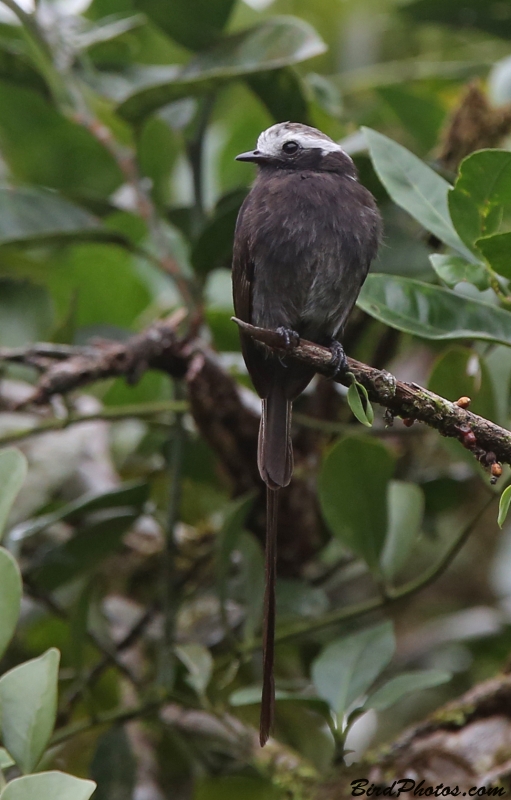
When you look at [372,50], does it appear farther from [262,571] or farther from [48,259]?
[262,571]

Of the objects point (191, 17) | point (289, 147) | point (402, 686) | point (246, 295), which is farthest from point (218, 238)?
point (402, 686)

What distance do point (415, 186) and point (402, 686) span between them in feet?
3.34

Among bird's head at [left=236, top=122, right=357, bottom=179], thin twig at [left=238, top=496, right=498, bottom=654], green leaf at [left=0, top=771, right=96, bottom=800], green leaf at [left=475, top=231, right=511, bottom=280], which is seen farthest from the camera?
bird's head at [left=236, top=122, right=357, bottom=179]

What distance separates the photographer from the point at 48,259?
10.3 feet

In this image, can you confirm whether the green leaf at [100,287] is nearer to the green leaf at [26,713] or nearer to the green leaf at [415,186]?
the green leaf at [415,186]

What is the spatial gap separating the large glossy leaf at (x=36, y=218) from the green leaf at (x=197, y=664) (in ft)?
3.47

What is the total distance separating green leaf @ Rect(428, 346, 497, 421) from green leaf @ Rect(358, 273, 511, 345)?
0.28ft

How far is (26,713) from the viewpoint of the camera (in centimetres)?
140

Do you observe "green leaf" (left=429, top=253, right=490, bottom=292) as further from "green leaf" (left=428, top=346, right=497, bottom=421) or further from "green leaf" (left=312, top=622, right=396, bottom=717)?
"green leaf" (left=312, top=622, right=396, bottom=717)

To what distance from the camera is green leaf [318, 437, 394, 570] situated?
1.99m

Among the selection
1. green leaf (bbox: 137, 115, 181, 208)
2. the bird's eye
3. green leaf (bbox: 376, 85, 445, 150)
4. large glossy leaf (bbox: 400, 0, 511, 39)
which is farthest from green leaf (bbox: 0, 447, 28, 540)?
large glossy leaf (bbox: 400, 0, 511, 39)

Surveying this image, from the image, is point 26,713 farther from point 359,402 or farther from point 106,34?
point 106,34

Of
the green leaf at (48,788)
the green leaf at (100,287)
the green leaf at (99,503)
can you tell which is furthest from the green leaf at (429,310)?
the green leaf at (100,287)

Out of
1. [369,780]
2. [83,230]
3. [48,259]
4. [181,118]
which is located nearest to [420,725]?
[369,780]
